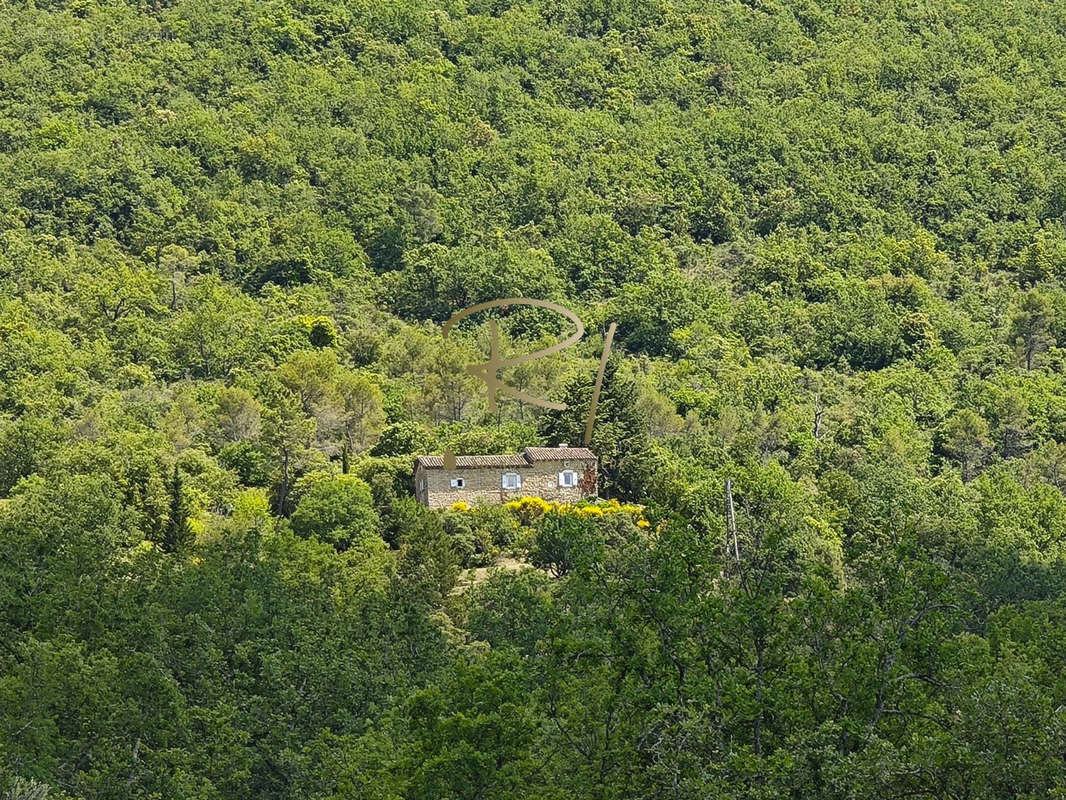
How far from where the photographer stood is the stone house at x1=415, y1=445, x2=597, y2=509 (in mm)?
61875

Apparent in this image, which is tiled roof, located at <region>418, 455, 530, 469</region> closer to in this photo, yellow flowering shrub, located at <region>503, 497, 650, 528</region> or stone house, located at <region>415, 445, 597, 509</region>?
stone house, located at <region>415, 445, 597, 509</region>

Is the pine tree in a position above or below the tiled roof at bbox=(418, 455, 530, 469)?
above

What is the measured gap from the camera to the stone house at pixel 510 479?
61.9 metres

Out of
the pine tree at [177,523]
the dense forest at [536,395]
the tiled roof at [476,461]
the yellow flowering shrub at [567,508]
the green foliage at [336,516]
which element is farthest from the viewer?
the tiled roof at [476,461]

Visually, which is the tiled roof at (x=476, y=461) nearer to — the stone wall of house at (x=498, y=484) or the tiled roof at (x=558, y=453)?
the stone wall of house at (x=498, y=484)

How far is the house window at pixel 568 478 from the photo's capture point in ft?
203

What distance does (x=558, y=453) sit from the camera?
204 ft

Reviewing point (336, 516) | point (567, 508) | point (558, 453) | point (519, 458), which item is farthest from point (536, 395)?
point (336, 516)

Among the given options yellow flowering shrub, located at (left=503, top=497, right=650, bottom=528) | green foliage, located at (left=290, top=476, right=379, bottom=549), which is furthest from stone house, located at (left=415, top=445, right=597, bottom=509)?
green foliage, located at (left=290, top=476, right=379, bottom=549)

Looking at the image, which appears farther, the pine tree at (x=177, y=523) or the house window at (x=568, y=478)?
the house window at (x=568, y=478)

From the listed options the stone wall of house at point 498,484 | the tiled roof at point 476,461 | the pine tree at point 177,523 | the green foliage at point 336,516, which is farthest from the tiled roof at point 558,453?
the pine tree at point 177,523

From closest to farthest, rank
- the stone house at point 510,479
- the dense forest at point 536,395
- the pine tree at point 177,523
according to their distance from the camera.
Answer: the dense forest at point 536,395, the pine tree at point 177,523, the stone house at point 510,479

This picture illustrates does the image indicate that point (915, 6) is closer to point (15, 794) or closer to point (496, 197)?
point (496, 197)

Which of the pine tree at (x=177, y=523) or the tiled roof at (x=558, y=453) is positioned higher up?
the pine tree at (x=177, y=523)
